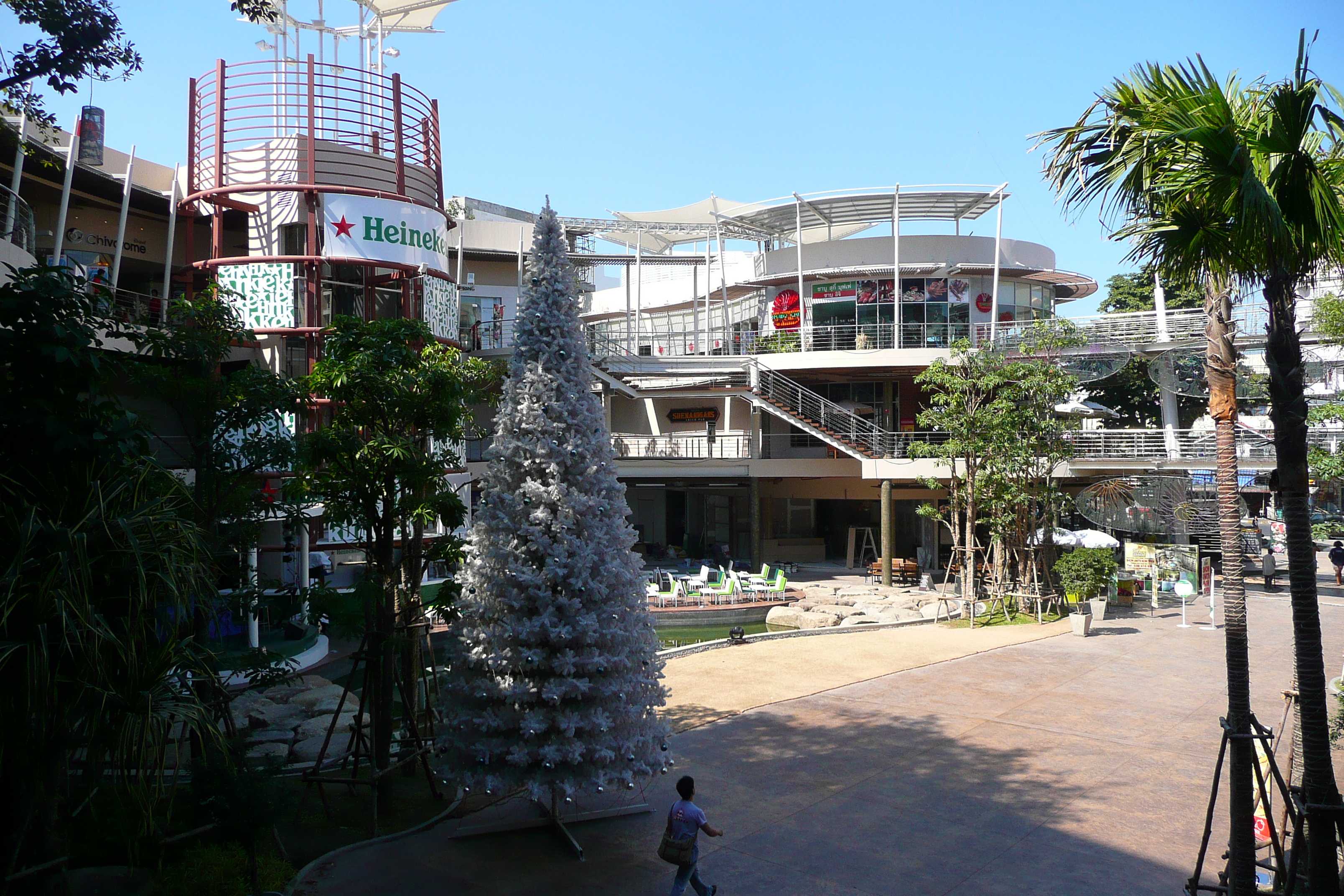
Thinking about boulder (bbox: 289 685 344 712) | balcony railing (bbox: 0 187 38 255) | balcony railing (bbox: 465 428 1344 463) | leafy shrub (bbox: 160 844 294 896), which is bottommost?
boulder (bbox: 289 685 344 712)

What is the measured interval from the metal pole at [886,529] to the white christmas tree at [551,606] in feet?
66.4

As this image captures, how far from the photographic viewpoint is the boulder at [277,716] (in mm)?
12820

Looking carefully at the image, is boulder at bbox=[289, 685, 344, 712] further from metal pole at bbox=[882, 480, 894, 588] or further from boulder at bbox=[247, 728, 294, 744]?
metal pole at bbox=[882, 480, 894, 588]

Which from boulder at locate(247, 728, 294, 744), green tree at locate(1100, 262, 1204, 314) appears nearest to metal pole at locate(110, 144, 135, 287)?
boulder at locate(247, 728, 294, 744)

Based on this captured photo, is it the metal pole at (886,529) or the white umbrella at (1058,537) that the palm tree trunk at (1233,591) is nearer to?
the white umbrella at (1058,537)

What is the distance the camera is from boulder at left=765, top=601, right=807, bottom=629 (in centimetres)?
2211

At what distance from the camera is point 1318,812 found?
605 cm

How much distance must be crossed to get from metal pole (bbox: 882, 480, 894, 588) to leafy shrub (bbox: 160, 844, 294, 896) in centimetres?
2207

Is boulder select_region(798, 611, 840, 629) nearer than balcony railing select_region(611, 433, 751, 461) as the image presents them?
Yes

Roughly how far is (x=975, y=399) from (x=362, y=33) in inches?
759

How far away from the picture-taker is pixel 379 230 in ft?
67.3

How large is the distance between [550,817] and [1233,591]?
231 inches

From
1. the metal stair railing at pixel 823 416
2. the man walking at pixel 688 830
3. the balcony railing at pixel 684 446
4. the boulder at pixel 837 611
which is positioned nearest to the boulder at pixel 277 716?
the man walking at pixel 688 830

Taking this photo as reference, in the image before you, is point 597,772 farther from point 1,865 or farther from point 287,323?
point 287,323
